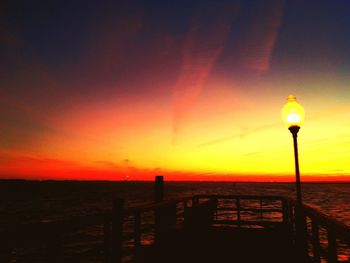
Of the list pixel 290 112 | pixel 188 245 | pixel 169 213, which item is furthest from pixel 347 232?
pixel 169 213

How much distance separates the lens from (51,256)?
327 centimetres

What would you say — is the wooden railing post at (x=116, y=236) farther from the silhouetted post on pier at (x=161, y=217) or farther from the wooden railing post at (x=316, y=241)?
the wooden railing post at (x=316, y=241)

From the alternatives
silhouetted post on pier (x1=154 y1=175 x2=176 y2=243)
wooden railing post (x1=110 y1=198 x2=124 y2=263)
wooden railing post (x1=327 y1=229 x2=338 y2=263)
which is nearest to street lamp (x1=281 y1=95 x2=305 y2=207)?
silhouetted post on pier (x1=154 y1=175 x2=176 y2=243)

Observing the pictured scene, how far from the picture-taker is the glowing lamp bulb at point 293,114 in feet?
23.7

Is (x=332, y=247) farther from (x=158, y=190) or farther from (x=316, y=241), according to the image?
(x=158, y=190)

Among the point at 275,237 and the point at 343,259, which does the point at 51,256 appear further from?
the point at 343,259

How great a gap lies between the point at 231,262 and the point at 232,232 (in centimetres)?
237

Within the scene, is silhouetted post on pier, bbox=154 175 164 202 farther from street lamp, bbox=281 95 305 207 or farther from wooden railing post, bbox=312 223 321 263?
wooden railing post, bbox=312 223 321 263

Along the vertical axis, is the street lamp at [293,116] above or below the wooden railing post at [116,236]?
above

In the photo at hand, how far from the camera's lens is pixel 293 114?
727cm

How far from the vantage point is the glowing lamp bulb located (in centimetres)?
723

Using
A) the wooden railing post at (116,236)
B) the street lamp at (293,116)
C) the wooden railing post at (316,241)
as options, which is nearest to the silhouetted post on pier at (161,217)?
the wooden railing post at (116,236)

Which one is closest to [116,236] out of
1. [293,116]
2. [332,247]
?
[332,247]

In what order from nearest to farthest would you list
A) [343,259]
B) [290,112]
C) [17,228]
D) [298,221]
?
1. [17,228]
2. [298,221]
3. [290,112]
4. [343,259]
